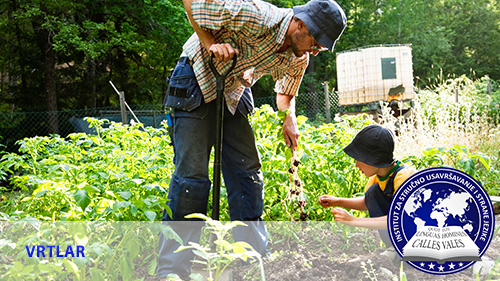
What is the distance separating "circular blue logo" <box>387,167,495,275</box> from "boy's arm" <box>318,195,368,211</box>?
65cm

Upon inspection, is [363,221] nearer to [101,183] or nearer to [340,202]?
[340,202]

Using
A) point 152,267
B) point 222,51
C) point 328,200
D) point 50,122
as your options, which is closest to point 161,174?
point 152,267

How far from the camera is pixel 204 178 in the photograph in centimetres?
228

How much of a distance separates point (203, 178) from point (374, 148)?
0.82 meters

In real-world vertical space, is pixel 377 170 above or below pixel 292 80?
below

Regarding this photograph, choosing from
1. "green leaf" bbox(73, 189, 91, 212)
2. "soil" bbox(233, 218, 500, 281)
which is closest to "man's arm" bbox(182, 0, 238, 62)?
"green leaf" bbox(73, 189, 91, 212)

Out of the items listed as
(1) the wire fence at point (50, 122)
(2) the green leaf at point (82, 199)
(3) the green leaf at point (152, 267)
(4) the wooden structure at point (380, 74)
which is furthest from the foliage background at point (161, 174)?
(4) the wooden structure at point (380, 74)

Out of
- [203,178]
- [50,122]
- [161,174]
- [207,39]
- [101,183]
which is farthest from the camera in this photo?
[50,122]

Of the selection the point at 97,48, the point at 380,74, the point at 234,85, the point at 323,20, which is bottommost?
the point at 234,85

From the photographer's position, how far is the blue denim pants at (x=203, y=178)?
7.28ft

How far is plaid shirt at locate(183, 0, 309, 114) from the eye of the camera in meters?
2.10

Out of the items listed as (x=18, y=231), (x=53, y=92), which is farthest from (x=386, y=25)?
(x=18, y=231)

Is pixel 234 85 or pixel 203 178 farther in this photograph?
pixel 234 85

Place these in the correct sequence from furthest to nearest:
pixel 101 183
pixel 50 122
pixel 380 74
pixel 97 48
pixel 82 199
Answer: pixel 97 48 → pixel 50 122 → pixel 380 74 → pixel 101 183 → pixel 82 199
